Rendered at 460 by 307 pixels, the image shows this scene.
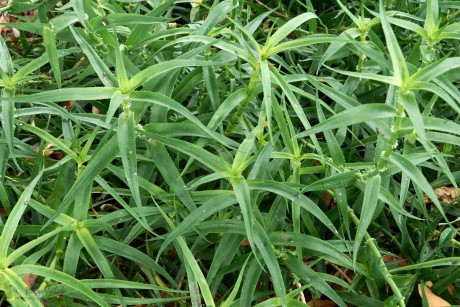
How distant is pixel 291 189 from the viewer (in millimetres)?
1031

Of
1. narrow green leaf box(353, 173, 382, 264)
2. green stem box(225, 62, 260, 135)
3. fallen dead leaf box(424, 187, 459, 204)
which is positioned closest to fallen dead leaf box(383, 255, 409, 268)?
fallen dead leaf box(424, 187, 459, 204)

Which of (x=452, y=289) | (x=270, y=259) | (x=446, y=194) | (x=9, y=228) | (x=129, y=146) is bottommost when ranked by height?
(x=452, y=289)

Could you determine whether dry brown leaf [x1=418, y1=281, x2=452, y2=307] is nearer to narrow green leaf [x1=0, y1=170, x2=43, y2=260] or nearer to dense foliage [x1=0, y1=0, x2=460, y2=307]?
dense foliage [x1=0, y1=0, x2=460, y2=307]

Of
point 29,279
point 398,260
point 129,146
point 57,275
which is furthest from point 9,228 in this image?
point 398,260

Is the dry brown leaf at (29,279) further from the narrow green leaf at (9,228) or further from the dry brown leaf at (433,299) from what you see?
the dry brown leaf at (433,299)

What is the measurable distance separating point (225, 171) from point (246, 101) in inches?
7.4

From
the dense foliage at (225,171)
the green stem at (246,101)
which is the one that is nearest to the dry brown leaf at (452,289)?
the dense foliage at (225,171)

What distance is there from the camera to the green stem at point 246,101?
3.57 ft

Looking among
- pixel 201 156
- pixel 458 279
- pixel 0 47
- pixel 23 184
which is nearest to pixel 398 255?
pixel 458 279

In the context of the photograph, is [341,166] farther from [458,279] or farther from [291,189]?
[458,279]

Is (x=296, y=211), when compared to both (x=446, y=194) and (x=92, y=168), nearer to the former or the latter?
(x=92, y=168)

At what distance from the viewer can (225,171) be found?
103cm

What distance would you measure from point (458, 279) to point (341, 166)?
1.26 feet

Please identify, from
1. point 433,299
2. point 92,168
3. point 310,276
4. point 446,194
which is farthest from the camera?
point 446,194
